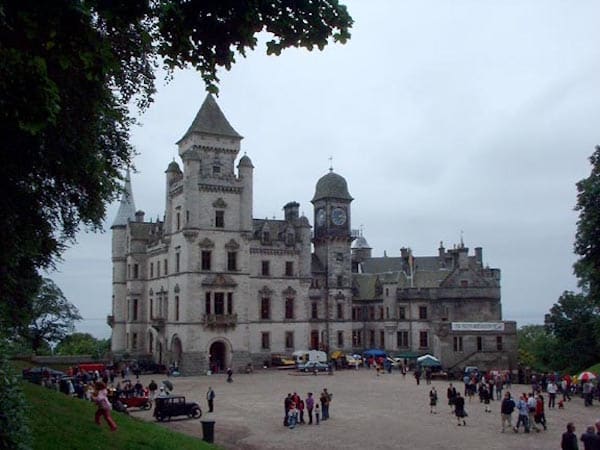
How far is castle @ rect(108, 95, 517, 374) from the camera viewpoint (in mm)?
58531

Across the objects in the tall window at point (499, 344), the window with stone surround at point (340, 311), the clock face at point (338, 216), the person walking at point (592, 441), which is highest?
the clock face at point (338, 216)

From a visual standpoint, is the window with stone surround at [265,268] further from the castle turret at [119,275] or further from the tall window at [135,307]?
the castle turret at [119,275]

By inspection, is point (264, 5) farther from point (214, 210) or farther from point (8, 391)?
point (214, 210)

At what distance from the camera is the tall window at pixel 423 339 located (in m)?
69.0

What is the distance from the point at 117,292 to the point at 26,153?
56100 millimetres

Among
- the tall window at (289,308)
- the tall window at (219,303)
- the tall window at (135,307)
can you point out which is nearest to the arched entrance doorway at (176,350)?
the tall window at (219,303)

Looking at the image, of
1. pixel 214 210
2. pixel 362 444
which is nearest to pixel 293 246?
pixel 214 210

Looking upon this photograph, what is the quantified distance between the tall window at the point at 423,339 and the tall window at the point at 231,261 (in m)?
23.0

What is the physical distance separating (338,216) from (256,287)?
13868mm

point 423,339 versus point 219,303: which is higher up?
point 219,303

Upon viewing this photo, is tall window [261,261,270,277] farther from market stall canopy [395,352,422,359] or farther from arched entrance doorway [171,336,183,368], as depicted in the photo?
market stall canopy [395,352,422,359]

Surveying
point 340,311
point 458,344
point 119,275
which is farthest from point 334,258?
point 119,275

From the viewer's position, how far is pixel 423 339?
6919 cm

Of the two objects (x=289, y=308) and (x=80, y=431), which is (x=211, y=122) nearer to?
(x=289, y=308)
